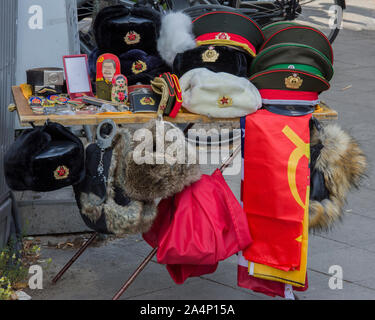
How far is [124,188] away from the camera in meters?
3.07

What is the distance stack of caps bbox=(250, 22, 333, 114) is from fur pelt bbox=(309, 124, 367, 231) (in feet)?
0.59

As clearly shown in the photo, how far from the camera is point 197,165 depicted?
10.3ft

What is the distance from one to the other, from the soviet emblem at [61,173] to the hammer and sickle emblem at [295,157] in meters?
1.10

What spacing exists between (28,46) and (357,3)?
9.67 m

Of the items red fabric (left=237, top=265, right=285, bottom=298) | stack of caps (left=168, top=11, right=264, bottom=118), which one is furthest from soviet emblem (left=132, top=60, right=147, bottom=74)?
red fabric (left=237, top=265, right=285, bottom=298)

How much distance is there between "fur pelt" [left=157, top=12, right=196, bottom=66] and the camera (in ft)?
11.1

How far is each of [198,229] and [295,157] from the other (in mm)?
608

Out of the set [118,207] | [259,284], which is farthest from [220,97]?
[259,284]

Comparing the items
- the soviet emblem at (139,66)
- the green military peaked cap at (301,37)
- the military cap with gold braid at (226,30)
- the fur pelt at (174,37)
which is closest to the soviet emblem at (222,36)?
the military cap with gold braid at (226,30)

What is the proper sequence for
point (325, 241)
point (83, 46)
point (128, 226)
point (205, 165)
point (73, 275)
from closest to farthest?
point (128, 226)
point (73, 275)
point (325, 241)
point (205, 165)
point (83, 46)

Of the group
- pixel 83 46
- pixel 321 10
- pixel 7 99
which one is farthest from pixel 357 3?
pixel 7 99

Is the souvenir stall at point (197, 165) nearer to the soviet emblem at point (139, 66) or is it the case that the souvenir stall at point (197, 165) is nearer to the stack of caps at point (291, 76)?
the stack of caps at point (291, 76)

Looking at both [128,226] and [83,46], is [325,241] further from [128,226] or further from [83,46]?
[83,46]

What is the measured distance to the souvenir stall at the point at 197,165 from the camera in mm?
3031
